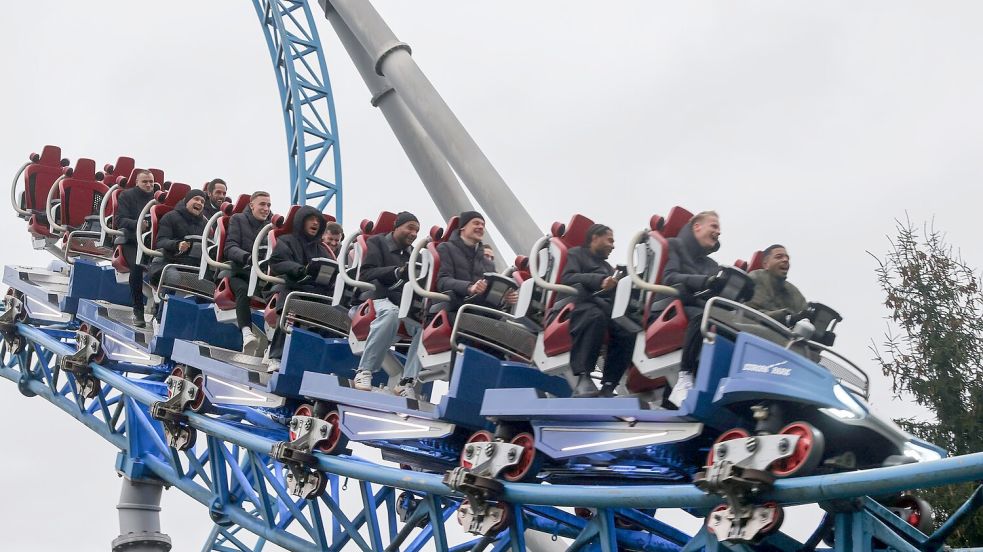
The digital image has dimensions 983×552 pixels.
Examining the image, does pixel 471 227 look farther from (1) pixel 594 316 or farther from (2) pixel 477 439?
(1) pixel 594 316

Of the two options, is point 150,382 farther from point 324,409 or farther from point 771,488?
point 771,488

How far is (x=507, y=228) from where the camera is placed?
34.1ft

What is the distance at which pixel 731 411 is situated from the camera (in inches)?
229

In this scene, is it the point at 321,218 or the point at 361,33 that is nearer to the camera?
the point at 321,218

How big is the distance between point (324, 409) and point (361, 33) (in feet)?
16.5

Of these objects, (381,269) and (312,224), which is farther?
(312,224)

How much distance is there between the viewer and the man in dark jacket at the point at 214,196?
34.0 ft

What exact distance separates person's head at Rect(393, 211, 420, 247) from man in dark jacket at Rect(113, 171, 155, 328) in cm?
278

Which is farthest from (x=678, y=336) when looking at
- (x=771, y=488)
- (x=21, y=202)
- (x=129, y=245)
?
(x=21, y=202)

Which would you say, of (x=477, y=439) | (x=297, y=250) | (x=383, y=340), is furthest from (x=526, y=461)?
(x=297, y=250)

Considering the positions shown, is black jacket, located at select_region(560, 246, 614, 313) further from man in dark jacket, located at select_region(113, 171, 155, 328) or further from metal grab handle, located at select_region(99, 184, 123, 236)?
metal grab handle, located at select_region(99, 184, 123, 236)

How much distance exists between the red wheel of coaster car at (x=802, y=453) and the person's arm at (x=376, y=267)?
9.73 feet

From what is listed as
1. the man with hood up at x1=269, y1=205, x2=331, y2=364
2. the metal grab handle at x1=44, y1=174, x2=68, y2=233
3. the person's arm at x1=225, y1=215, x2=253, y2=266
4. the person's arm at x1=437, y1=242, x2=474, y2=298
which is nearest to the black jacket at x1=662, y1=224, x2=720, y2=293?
the person's arm at x1=437, y1=242, x2=474, y2=298

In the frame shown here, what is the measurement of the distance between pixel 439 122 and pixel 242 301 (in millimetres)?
2833
